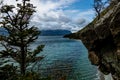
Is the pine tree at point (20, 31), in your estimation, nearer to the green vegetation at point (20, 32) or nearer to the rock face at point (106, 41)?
the green vegetation at point (20, 32)

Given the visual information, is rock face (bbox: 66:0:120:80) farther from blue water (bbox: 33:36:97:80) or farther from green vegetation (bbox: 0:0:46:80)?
green vegetation (bbox: 0:0:46:80)

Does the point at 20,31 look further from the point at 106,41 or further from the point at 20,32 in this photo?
the point at 106,41

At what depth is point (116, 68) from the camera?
13906 mm

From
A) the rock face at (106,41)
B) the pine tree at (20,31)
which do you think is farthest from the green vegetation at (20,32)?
the rock face at (106,41)

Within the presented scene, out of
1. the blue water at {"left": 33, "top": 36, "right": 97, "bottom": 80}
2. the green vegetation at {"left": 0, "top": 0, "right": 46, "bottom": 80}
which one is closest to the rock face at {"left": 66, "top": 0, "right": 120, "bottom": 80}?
the blue water at {"left": 33, "top": 36, "right": 97, "bottom": 80}

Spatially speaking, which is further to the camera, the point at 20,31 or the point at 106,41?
the point at 20,31

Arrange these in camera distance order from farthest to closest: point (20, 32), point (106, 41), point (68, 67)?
1. point (20, 32)
2. point (106, 41)
3. point (68, 67)

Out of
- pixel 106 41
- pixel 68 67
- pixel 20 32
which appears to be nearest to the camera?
pixel 68 67

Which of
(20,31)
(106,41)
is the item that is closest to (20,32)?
(20,31)

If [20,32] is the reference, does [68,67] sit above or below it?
above

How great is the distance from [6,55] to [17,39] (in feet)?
8.42

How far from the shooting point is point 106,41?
14.7 m

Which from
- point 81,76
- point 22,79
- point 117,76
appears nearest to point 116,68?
point 117,76

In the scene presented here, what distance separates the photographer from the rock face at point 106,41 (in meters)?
12.5
